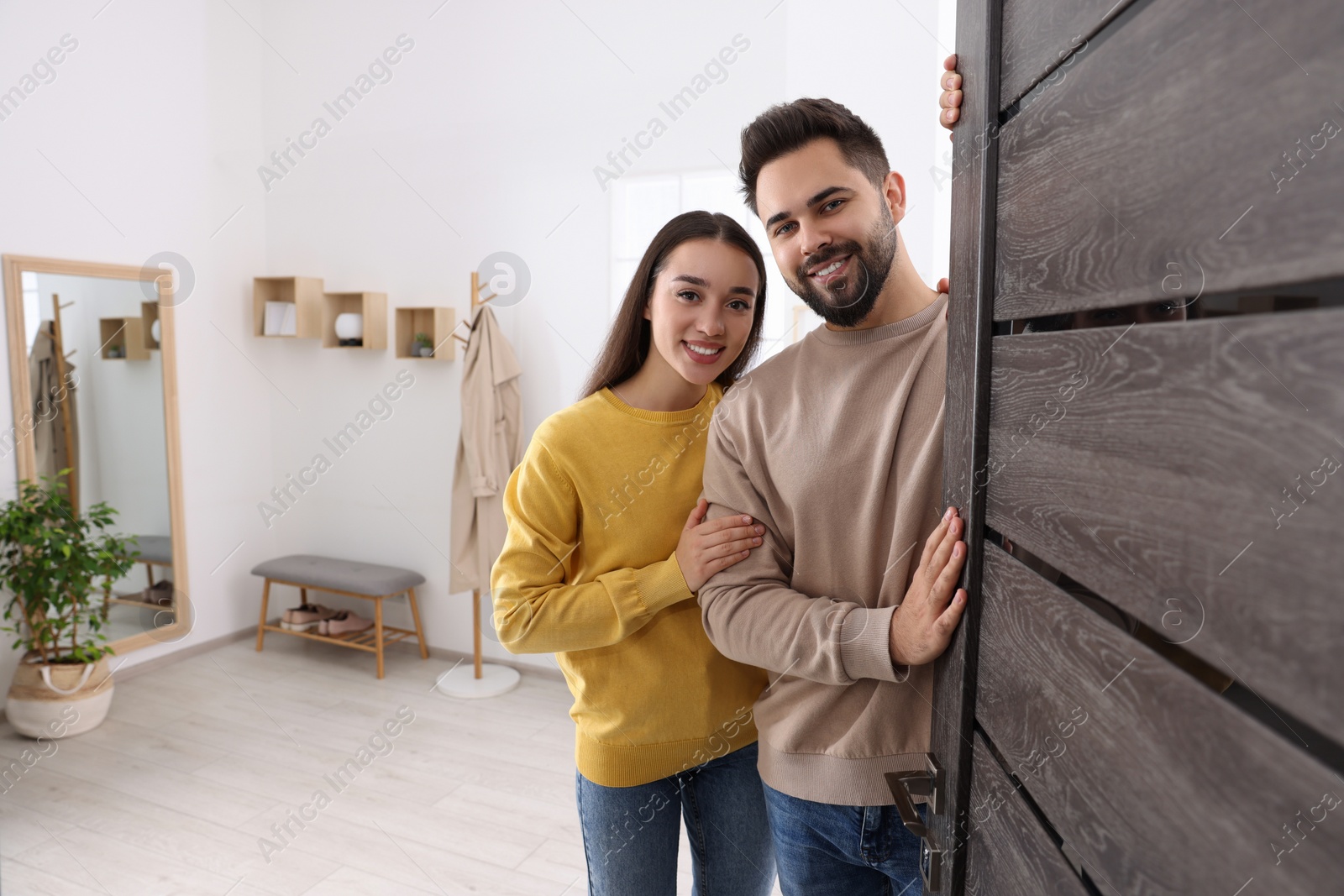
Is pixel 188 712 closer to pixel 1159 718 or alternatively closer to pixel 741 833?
pixel 741 833

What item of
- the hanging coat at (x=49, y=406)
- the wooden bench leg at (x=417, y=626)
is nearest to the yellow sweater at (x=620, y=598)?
the wooden bench leg at (x=417, y=626)

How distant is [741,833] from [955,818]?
618 mm

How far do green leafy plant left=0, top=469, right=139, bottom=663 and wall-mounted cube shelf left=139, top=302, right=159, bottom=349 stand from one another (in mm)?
745

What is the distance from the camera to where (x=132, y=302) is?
12.9 feet

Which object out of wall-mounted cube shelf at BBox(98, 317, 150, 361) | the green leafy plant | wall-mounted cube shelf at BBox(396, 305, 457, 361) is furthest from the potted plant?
wall-mounted cube shelf at BBox(396, 305, 457, 361)

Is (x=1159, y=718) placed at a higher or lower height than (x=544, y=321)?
lower

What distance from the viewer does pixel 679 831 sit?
142 cm

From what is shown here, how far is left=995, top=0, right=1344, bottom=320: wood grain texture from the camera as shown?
0.36 metres

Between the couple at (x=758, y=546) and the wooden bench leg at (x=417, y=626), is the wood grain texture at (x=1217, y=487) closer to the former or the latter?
the couple at (x=758, y=546)

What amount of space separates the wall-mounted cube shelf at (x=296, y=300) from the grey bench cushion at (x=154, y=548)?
45.3 inches

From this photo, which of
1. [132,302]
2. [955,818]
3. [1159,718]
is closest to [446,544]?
[132,302]

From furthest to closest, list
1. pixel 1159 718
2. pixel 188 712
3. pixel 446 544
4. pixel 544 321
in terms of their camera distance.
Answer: pixel 446 544
pixel 544 321
pixel 188 712
pixel 1159 718

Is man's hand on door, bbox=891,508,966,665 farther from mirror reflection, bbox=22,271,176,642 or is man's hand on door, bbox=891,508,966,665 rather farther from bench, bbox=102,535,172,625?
bench, bbox=102,535,172,625

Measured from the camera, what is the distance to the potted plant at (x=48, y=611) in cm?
328
